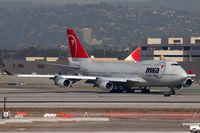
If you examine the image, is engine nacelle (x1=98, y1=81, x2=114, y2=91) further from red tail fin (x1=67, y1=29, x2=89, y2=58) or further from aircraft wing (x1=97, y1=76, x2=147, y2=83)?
red tail fin (x1=67, y1=29, x2=89, y2=58)

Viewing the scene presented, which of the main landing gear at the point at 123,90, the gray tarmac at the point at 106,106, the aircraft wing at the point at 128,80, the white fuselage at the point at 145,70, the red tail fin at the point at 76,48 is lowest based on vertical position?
the gray tarmac at the point at 106,106

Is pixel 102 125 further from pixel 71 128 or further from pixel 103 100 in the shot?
pixel 103 100

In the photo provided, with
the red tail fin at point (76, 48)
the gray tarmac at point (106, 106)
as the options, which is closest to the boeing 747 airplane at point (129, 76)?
the red tail fin at point (76, 48)

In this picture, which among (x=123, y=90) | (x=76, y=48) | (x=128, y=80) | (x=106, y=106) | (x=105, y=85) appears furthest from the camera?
(x=76, y=48)

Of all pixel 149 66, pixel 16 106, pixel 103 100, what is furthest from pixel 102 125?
pixel 149 66

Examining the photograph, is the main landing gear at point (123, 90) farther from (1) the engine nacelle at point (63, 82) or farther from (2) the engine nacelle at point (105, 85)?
(1) the engine nacelle at point (63, 82)

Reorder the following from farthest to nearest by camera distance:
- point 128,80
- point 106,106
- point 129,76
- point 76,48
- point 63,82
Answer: point 76,48 < point 129,76 < point 63,82 < point 128,80 < point 106,106

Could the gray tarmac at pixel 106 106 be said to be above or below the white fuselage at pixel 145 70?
below

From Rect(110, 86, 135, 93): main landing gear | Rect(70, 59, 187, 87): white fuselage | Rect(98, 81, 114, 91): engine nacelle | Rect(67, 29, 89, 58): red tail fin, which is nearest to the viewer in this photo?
Rect(70, 59, 187, 87): white fuselage

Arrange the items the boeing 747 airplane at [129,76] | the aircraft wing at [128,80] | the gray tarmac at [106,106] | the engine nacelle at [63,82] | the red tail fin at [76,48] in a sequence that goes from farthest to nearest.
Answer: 1. the red tail fin at [76,48]
2. the engine nacelle at [63,82]
3. the aircraft wing at [128,80]
4. the boeing 747 airplane at [129,76]
5. the gray tarmac at [106,106]

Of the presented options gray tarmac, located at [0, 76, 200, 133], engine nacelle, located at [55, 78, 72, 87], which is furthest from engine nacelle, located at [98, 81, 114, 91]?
gray tarmac, located at [0, 76, 200, 133]

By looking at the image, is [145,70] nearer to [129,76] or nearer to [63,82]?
[129,76]

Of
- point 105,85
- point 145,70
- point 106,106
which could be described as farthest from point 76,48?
point 106,106

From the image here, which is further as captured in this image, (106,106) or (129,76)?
(129,76)
